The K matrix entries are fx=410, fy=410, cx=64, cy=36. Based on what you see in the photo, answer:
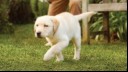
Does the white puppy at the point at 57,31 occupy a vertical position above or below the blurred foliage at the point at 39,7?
above

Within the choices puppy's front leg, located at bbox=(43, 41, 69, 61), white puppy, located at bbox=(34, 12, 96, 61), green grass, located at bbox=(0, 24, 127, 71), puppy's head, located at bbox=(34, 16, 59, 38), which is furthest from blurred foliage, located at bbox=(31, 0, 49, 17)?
puppy's head, located at bbox=(34, 16, 59, 38)

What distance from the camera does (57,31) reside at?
501 cm

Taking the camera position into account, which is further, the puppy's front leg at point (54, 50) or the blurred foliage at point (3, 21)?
the blurred foliage at point (3, 21)

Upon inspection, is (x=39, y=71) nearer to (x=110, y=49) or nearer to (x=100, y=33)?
(x=110, y=49)

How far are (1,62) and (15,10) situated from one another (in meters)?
7.73

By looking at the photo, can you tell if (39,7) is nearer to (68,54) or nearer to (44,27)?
(68,54)

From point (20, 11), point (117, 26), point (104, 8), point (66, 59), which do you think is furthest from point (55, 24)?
point (20, 11)

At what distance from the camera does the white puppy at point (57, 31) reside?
4750 millimetres

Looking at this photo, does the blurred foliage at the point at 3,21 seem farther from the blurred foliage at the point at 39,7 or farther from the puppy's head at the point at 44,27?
the puppy's head at the point at 44,27

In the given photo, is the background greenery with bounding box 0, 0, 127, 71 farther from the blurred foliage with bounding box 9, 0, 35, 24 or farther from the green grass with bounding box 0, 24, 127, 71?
the blurred foliage with bounding box 9, 0, 35, 24

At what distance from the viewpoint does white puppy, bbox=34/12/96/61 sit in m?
4.75

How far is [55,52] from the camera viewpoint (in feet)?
16.0

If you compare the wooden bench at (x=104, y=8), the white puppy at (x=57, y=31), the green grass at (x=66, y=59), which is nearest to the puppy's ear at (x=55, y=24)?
the white puppy at (x=57, y=31)

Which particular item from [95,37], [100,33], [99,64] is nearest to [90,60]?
[99,64]
